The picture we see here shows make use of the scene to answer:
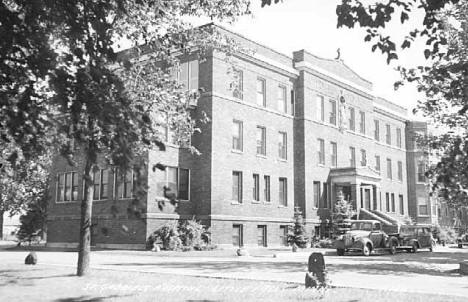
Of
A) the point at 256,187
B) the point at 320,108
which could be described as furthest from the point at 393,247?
the point at 320,108

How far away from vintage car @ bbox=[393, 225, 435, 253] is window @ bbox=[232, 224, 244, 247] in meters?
9.54

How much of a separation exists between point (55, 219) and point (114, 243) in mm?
8547

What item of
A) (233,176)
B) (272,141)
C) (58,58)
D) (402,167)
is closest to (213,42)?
(58,58)

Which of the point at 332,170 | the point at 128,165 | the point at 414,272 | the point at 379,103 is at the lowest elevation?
the point at 414,272

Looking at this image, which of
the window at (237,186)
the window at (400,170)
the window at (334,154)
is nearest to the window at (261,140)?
the window at (237,186)

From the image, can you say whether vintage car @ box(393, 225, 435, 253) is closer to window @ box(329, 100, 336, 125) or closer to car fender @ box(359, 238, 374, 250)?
car fender @ box(359, 238, 374, 250)

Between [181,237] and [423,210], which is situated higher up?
[423,210]

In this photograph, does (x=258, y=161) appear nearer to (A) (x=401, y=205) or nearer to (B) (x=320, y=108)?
(B) (x=320, y=108)

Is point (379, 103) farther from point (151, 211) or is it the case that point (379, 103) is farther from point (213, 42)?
point (213, 42)

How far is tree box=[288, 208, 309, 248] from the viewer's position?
1462 inches

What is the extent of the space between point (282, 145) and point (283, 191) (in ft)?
11.0

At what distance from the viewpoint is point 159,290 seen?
12.4m

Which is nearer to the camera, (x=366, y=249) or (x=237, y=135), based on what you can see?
(x=366, y=249)

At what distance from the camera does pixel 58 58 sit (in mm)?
5645
